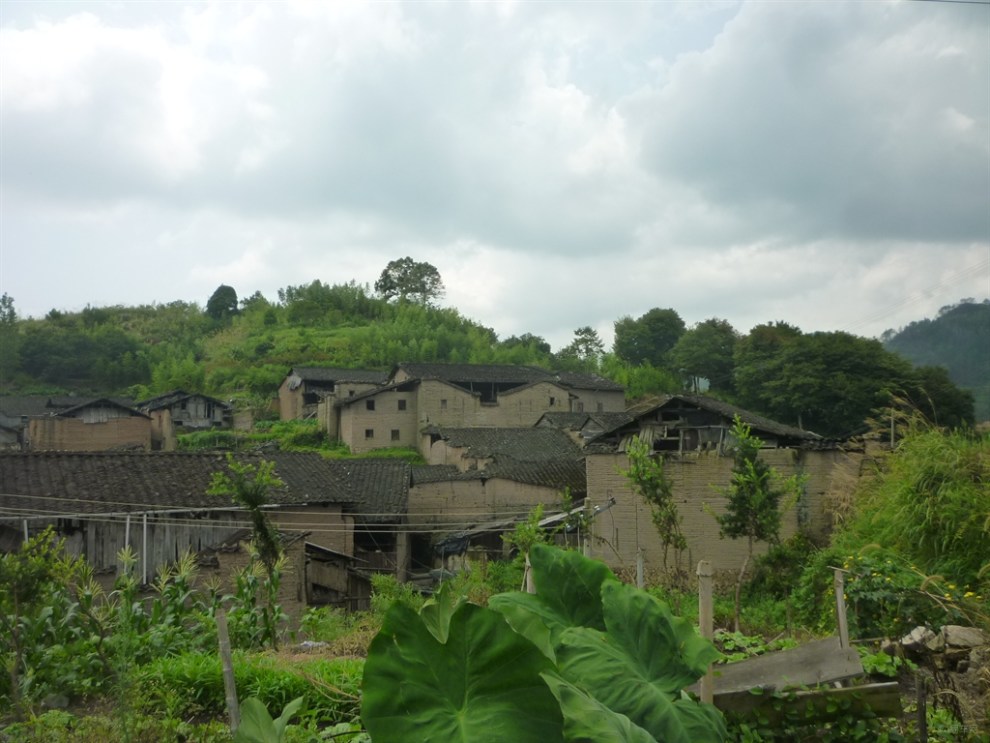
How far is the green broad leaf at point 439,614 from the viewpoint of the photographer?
2205 mm

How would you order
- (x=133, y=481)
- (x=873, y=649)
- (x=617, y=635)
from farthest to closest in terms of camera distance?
(x=133, y=481) < (x=873, y=649) < (x=617, y=635)

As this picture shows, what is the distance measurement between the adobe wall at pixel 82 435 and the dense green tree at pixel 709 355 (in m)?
27.8

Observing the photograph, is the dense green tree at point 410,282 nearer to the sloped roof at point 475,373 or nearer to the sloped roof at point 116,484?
the sloped roof at point 475,373

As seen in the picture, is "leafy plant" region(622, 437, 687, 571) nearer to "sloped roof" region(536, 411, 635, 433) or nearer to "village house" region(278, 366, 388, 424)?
"sloped roof" region(536, 411, 635, 433)

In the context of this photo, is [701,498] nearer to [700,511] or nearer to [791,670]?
[700,511]

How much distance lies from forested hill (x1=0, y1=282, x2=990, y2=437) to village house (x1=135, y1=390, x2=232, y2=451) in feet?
6.82

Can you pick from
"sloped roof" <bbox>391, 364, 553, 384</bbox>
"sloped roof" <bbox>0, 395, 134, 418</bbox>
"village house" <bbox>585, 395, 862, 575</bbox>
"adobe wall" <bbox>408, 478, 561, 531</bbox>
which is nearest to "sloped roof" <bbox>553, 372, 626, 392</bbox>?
"sloped roof" <bbox>391, 364, 553, 384</bbox>

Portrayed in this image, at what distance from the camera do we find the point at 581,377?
138 feet

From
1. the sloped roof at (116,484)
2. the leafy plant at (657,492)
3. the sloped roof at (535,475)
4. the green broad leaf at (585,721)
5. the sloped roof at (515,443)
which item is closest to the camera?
the green broad leaf at (585,721)

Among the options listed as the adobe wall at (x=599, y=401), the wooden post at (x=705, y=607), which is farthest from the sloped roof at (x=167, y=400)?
the wooden post at (x=705, y=607)

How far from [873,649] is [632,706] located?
4118 millimetres

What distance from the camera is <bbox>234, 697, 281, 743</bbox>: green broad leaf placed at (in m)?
2.57

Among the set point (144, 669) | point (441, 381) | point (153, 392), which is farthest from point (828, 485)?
point (153, 392)

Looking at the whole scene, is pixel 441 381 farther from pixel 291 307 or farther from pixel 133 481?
pixel 291 307
